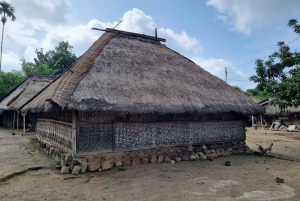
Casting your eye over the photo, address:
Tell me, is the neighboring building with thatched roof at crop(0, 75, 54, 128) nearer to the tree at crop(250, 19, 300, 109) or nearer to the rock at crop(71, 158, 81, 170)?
the rock at crop(71, 158, 81, 170)

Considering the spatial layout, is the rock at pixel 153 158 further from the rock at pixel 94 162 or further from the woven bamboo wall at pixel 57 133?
the woven bamboo wall at pixel 57 133

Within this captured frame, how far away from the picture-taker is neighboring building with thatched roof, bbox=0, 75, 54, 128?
17.4 m

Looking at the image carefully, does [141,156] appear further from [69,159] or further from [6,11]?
[6,11]

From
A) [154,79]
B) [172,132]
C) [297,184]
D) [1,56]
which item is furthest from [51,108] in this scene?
[1,56]

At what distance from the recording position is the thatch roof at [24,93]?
17.3 metres

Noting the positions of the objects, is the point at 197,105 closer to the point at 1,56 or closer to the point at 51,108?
the point at 51,108

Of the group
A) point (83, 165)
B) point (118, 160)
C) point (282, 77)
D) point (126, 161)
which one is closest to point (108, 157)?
point (118, 160)

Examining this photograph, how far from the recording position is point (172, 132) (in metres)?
8.51

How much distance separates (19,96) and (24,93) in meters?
0.52

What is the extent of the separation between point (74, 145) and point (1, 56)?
108 feet

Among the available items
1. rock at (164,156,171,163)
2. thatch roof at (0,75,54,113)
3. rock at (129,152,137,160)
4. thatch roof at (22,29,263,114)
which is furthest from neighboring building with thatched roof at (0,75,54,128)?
rock at (164,156,171,163)

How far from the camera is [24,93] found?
17891mm

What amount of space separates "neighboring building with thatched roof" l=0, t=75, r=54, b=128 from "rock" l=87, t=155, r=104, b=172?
12139 millimetres

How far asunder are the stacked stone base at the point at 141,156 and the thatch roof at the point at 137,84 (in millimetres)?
1640
